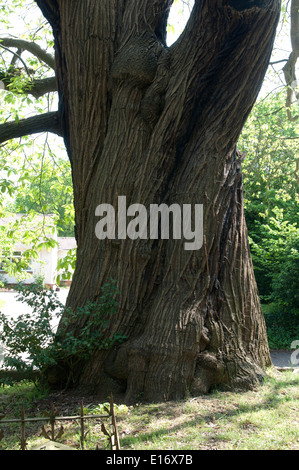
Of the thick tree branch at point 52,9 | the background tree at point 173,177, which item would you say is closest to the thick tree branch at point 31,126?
the background tree at point 173,177

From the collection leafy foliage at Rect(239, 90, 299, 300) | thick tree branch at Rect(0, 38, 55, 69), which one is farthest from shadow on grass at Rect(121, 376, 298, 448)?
thick tree branch at Rect(0, 38, 55, 69)

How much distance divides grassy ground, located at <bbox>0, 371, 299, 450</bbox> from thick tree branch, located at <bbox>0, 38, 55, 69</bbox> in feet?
23.1

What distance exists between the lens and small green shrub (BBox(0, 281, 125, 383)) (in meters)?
5.16

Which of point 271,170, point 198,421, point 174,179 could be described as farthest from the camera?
point 271,170

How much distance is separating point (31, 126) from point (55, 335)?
3.01m

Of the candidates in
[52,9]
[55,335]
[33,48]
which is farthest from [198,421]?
[33,48]

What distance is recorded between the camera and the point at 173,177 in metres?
5.71

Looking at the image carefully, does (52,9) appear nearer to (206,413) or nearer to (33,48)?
(33,48)

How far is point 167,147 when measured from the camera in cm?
559

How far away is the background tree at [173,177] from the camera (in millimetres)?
5188

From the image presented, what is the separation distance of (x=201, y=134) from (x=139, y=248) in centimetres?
159

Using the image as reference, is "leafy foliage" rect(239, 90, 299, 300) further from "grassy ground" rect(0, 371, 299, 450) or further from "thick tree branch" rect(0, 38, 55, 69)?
"grassy ground" rect(0, 371, 299, 450)
